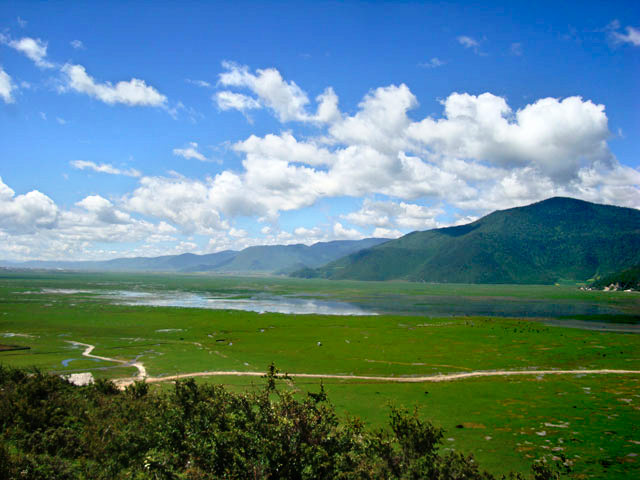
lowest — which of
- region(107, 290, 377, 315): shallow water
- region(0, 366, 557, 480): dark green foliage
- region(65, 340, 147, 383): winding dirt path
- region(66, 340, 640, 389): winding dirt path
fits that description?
region(107, 290, 377, 315): shallow water

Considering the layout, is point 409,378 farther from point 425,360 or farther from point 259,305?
point 259,305

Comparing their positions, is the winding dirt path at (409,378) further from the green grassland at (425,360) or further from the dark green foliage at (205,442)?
the dark green foliage at (205,442)

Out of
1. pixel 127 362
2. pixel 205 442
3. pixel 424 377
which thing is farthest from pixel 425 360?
pixel 205 442

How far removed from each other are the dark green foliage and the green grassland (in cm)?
645

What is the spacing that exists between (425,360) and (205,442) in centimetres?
3948

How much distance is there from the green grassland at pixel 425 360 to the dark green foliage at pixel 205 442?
6453 mm

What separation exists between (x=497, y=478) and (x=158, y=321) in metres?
78.7

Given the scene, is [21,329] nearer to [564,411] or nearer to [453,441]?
[453,441]

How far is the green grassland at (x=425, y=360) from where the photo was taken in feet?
77.0

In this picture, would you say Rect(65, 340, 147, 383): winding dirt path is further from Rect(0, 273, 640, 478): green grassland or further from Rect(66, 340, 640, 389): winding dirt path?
Rect(0, 273, 640, 478): green grassland

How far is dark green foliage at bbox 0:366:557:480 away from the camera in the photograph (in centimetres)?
1257

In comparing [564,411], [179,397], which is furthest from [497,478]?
[179,397]

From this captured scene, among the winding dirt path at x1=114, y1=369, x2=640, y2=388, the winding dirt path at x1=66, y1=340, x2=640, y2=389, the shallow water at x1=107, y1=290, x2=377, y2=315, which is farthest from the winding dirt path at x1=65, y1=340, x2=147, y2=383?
the shallow water at x1=107, y1=290, x2=377, y2=315

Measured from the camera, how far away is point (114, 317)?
8519 cm
